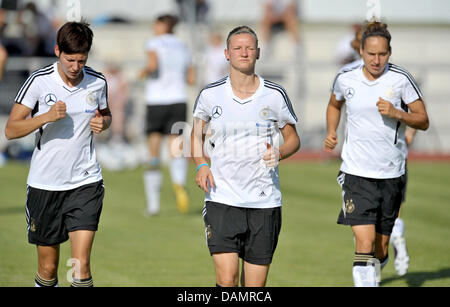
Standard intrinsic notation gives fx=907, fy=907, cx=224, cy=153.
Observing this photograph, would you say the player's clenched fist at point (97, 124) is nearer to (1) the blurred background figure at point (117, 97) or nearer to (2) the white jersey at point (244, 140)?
(2) the white jersey at point (244, 140)

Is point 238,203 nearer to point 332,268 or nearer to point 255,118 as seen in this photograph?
point 255,118

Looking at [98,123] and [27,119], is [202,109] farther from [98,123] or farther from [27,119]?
[27,119]

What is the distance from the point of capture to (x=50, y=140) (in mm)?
7035

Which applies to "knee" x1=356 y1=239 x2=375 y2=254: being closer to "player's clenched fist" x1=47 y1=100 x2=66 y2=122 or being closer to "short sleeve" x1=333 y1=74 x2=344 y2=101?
"short sleeve" x1=333 y1=74 x2=344 y2=101

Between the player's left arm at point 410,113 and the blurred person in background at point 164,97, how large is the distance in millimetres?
6063

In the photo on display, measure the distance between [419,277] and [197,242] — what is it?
3.08m

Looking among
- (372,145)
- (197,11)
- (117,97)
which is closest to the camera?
(372,145)

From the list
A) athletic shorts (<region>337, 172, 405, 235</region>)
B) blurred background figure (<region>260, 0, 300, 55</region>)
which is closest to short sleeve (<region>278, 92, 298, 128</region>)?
athletic shorts (<region>337, 172, 405, 235</region>)

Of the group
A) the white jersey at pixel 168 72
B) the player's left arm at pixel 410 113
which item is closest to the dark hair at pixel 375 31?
the player's left arm at pixel 410 113

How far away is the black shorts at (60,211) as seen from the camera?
703 cm

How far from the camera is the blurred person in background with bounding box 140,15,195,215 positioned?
13609 mm

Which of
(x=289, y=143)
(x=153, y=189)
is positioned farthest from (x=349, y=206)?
(x=153, y=189)

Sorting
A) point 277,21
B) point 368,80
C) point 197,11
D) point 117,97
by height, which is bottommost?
point 117,97

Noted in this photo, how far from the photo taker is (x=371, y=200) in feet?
26.1
